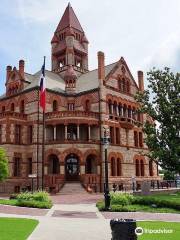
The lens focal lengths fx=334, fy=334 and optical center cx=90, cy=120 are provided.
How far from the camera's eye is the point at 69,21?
60875mm

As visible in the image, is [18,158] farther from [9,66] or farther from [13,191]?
[9,66]

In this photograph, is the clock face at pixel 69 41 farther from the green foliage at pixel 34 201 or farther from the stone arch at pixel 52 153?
the green foliage at pixel 34 201

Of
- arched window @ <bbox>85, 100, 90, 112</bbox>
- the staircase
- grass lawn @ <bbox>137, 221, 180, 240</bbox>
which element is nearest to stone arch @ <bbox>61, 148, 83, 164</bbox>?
the staircase

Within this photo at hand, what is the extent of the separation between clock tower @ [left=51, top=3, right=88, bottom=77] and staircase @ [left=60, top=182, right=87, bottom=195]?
69.7 feet

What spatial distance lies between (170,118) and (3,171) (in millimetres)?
16533

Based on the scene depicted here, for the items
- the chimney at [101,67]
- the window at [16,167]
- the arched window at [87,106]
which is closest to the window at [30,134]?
the window at [16,167]

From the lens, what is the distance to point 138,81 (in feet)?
181

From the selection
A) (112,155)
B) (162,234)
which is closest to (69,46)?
(112,155)

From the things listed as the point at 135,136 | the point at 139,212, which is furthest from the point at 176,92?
the point at 135,136

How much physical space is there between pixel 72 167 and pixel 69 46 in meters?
22.9

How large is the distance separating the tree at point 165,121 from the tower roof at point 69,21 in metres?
33.4

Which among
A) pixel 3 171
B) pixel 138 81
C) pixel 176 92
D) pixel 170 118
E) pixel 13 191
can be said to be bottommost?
pixel 13 191

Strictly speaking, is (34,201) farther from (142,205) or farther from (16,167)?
(16,167)

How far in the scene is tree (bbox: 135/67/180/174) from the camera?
30312 mm
